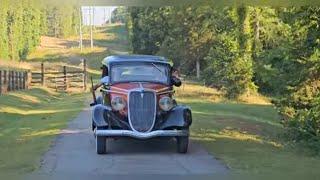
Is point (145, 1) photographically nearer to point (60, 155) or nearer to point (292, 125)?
point (60, 155)

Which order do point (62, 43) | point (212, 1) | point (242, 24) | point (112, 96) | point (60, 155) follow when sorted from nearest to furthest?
point (212, 1) < point (60, 155) < point (112, 96) < point (242, 24) < point (62, 43)

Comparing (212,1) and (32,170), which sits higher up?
(212,1)

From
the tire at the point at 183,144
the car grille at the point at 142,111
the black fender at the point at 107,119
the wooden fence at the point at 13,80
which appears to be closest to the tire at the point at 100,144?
the black fender at the point at 107,119

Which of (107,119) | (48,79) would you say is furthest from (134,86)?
(48,79)

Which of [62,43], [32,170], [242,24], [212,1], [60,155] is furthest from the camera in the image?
[62,43]

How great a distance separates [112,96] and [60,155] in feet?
6.17

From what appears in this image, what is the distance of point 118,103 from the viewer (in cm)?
1423

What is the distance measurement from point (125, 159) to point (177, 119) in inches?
65.8

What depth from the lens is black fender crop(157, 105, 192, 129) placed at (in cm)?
1414

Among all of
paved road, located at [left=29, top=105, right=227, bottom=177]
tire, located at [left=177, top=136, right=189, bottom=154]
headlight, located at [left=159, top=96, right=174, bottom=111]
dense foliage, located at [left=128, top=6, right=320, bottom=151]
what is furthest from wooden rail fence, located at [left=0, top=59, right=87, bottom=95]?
tire, located at [left=177, top=136, right=189, bottom=154]

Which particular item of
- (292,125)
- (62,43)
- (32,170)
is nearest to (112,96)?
(32,170)

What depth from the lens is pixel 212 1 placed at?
9.59 metres

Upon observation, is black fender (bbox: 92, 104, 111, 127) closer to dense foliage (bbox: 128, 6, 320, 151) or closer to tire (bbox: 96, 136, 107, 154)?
tire (bbox: 96, 136, 107, 154)

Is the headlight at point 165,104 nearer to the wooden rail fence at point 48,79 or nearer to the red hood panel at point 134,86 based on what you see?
the red hood panel at point 134,86
